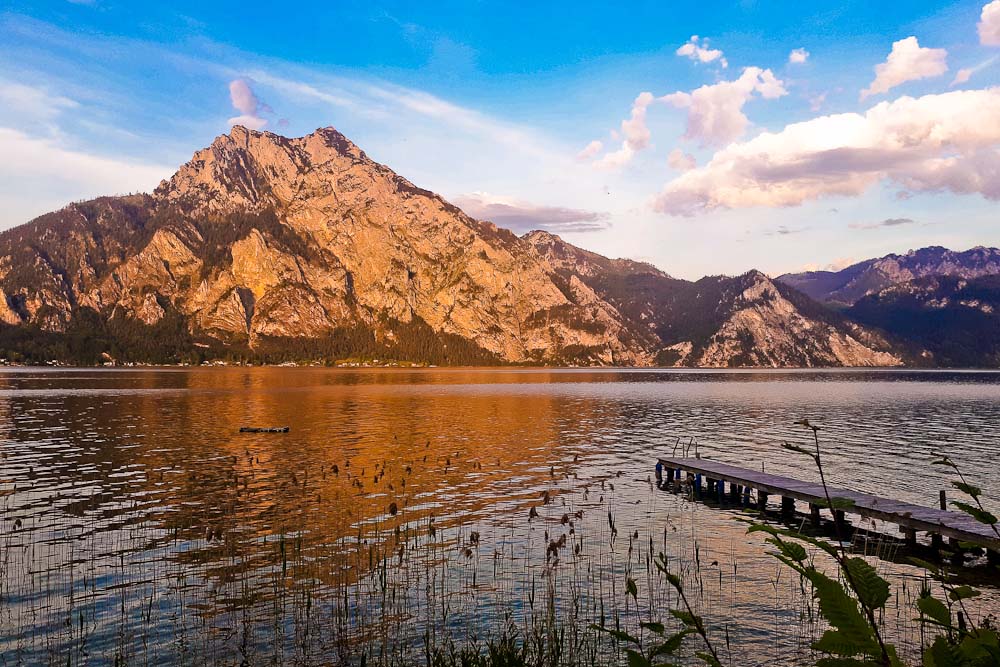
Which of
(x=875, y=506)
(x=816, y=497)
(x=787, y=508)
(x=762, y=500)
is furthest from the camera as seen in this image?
(x=762, y=500)

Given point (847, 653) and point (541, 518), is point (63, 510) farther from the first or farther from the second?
point (847, 653)

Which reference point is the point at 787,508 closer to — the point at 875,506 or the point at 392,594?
the point at 875,506

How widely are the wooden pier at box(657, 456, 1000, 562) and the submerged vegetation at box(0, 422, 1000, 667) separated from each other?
99.4 inches

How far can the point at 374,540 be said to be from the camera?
3247 cm

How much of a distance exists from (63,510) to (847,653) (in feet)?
143

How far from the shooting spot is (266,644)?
67.4 ft

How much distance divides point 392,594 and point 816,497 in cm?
1498

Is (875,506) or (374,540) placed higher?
(875,506)

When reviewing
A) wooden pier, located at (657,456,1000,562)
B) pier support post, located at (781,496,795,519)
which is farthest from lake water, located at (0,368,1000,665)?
pier support post, located at (781,496,795,519)

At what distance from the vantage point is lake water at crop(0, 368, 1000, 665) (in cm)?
2159

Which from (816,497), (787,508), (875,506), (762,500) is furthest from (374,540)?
(762,500)

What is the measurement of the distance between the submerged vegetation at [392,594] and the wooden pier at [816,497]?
2525mm

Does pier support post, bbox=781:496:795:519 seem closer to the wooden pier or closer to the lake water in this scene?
the wooden pier

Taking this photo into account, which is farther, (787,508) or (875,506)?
(787,508)
